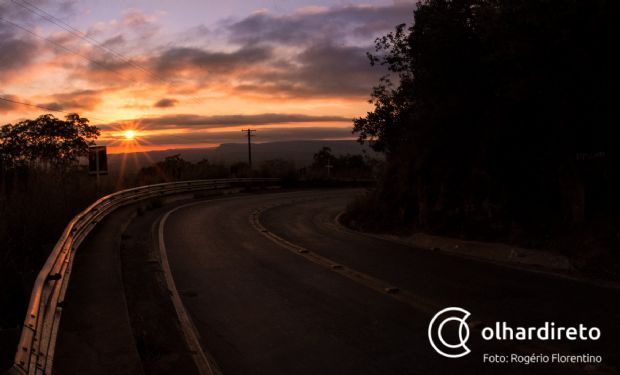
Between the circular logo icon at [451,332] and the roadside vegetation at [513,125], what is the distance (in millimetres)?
3815

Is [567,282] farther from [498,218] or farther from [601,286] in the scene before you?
[498,218]

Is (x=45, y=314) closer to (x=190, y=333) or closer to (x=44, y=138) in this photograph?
(x=190, y=333)

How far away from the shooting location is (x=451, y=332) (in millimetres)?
6336

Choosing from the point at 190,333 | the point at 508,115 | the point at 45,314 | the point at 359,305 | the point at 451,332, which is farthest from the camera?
the point at 508,115

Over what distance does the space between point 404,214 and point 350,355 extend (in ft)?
36.2

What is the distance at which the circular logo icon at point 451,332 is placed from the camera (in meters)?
5.74

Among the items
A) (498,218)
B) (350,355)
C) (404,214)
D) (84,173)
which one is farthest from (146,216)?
(350,355)

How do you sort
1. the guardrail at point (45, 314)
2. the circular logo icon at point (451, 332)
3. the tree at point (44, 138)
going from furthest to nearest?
1. the tree at point (44, 138)
2. the circular logo icon at point (451, 332)
3. the guardrail at point (45, 314)

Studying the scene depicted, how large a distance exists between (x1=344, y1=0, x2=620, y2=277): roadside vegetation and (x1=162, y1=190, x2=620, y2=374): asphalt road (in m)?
1.99

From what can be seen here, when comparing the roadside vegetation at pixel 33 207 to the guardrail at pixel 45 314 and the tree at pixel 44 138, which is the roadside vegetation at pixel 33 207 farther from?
the tree at pixel 44 138

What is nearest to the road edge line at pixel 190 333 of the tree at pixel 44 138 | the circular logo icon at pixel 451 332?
the circular logo icon at pixel 451 332

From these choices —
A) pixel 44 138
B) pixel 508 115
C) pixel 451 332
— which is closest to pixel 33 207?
pixel 451 332

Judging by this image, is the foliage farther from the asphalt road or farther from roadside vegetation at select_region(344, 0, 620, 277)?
the asphalt road

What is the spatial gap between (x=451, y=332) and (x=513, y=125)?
7.61m
